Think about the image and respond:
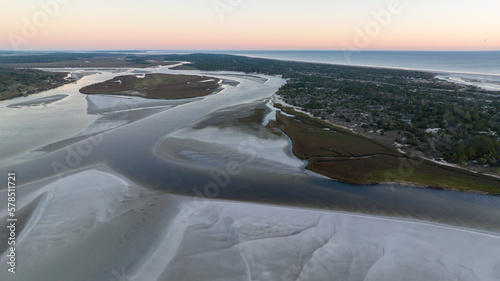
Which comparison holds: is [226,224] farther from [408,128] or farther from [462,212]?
[408,128]

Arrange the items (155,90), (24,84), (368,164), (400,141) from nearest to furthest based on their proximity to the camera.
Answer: (368,164), (400,141), (155,90), (24,84)

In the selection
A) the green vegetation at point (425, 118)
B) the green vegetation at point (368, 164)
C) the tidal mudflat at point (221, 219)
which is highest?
the green vegetation at point (425, 118)

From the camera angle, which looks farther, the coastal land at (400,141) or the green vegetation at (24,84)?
the green vegetation at (24,84)

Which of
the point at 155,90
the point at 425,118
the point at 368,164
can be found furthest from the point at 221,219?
the point at 155,90

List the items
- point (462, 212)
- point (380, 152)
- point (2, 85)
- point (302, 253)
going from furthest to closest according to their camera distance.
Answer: point (2, 85)
point (380, 152)
point (462, 212)
point (302, 253)

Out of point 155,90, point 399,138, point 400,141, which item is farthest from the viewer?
point 155,90

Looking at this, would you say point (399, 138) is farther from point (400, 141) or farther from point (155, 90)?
point (155, 90)

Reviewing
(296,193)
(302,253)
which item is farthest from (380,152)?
(302,253)

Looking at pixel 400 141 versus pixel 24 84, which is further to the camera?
pixel 24 84

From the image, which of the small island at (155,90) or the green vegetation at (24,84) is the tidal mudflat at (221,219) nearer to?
the small island at (155,90)

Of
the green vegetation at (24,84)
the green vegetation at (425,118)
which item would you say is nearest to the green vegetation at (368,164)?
the green vegetation at (425,118)

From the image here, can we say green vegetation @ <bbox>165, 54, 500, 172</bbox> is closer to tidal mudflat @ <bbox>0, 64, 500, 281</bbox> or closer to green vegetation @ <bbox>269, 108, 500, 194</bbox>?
green vegetation @ <bbox>269, 108, 500, 194</bbox>
